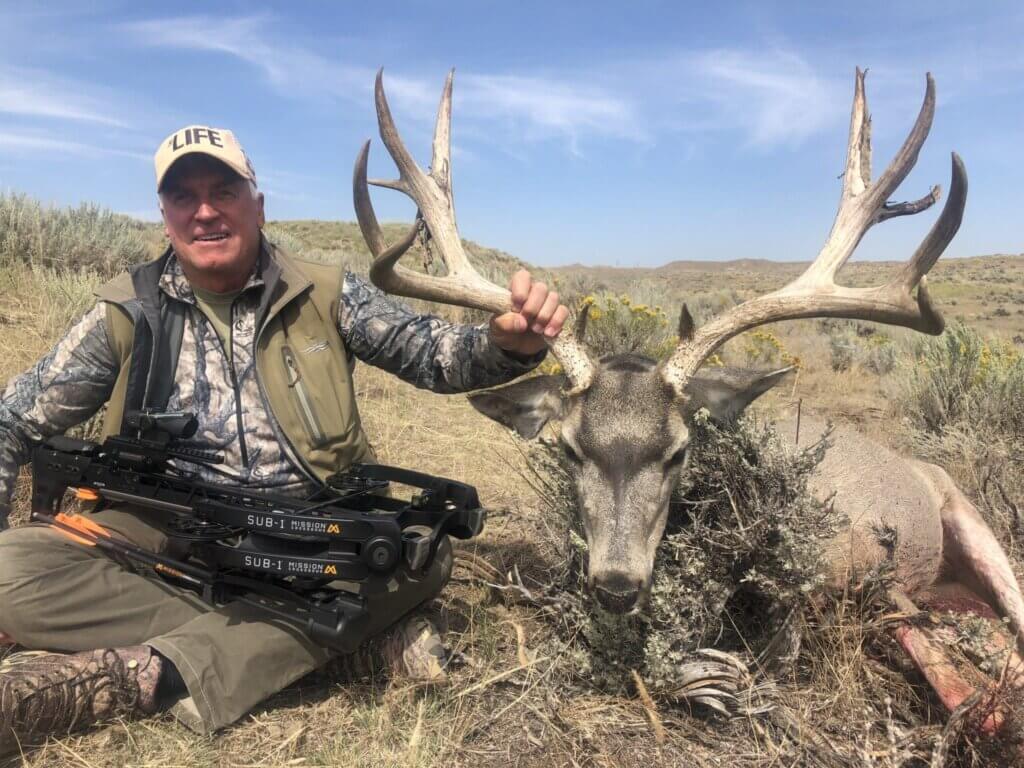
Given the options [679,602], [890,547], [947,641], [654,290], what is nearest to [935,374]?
[890,547]

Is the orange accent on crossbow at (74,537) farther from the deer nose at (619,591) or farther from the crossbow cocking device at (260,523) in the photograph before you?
the deer nose at (619,591)

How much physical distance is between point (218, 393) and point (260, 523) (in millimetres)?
916

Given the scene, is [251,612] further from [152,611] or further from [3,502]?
[3,502]

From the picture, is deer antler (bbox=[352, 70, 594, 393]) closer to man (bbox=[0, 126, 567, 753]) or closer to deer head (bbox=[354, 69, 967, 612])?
deer head (bbox=[354, 69, 967, 612])

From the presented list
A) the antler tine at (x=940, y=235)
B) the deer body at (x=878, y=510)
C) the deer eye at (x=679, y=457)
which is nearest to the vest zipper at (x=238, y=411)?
the deer eye at (x=679, y=457)

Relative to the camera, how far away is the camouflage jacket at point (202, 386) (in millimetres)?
3299

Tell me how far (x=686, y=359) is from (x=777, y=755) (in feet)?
5.11

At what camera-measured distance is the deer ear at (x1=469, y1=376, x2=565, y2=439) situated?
336 centimetres

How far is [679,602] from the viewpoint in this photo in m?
2.89

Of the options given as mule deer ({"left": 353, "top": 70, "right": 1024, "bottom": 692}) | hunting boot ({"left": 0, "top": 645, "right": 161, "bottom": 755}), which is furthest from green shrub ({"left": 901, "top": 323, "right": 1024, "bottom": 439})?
hunting boot ({"left": 0, "top": 645, "right": 161, "bottom": 755})

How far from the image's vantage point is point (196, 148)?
3266mm

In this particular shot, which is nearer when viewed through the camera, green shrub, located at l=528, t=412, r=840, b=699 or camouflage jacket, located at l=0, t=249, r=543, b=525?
green shrub, located at l=528, t=412, r=840, b=699

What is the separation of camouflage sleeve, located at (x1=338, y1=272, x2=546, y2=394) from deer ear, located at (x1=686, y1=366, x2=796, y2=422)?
2.91 ft

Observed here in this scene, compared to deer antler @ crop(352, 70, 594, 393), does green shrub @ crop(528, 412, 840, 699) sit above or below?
below
